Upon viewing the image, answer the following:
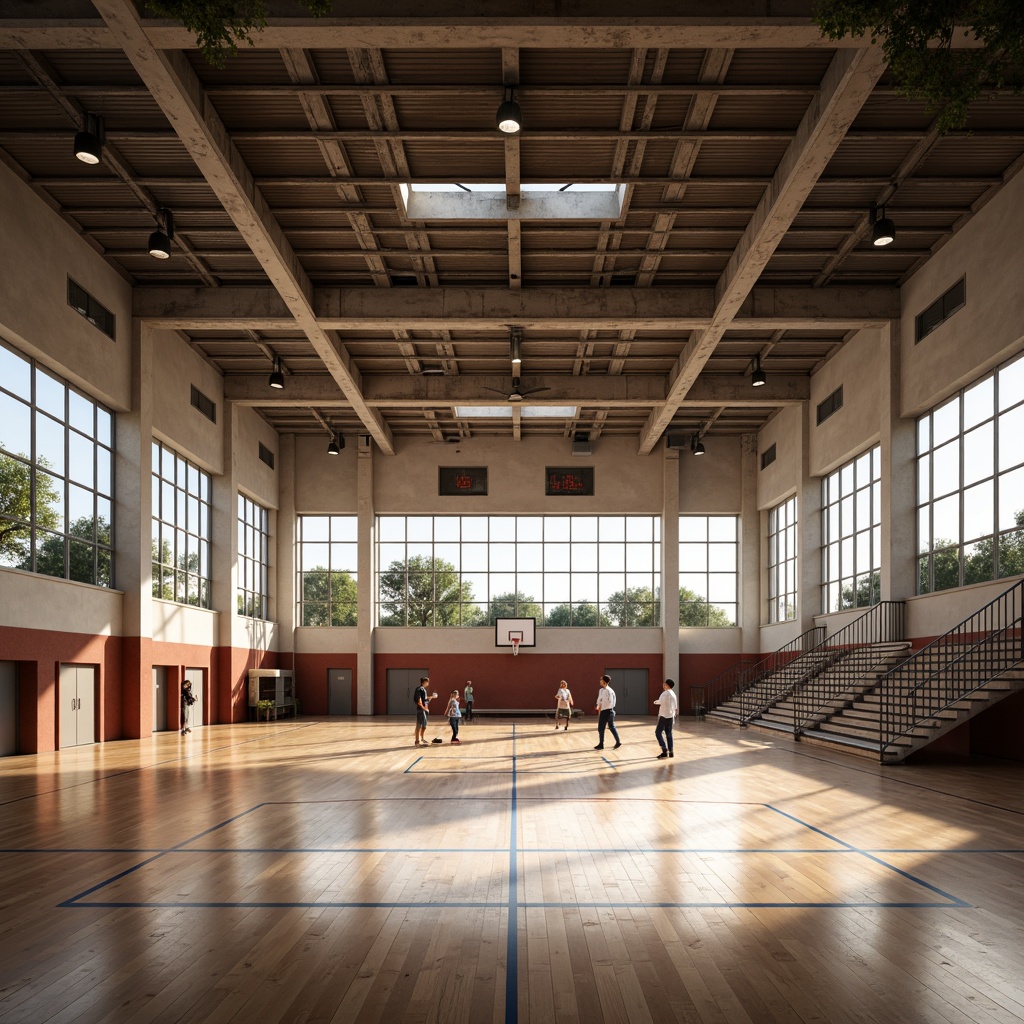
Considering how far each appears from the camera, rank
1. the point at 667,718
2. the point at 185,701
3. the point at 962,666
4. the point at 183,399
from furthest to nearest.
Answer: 1. the point at 183,399
2. the point at 185,701
3. the point at 667,718
4. the point at 962,666

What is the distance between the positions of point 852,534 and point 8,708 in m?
24.6

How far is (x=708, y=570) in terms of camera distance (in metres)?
41.8

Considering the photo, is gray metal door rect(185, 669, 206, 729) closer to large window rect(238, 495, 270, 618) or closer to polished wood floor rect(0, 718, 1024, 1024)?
large window rect(238, 495, 270, 618)

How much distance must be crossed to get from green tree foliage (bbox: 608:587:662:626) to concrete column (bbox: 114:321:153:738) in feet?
68.0

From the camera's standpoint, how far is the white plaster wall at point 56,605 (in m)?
21.0

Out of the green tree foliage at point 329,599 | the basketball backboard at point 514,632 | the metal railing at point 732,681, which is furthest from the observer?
the green tree foliage at point 329,599

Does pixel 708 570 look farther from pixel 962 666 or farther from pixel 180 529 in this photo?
pixel 962 666

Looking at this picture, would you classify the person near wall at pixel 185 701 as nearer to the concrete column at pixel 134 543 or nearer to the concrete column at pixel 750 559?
the concrete column at pixel 134 543

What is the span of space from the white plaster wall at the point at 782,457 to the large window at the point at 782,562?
58 centimetres

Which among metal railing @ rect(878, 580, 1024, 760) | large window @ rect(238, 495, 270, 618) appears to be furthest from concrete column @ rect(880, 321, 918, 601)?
large window @ rect(238, 495, 270, 618)

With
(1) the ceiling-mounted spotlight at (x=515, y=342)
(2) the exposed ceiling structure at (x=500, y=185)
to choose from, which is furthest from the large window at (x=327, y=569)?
(1) the ceiling-mounted spotlight at (x=515, y=342)

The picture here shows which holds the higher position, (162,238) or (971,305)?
(162,238)

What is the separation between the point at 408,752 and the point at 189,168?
13.7 meters

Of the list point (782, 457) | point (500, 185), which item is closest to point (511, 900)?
point (500, 185)
